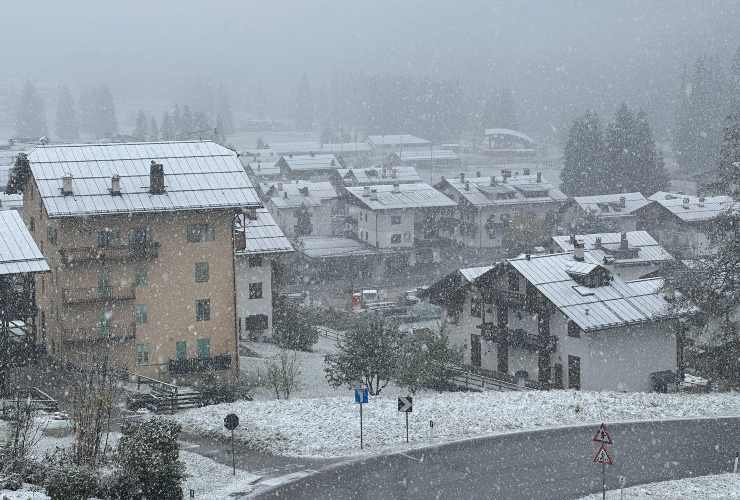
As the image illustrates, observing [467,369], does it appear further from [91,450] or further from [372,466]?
[91,450]

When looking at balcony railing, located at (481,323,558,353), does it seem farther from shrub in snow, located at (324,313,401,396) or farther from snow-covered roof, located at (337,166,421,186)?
snow-covered roof, located at (337,166,421,186)

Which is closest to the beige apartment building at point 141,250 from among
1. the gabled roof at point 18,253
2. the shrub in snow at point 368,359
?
the gabled roof at point 18,253

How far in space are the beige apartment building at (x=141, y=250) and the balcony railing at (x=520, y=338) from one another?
12.2m

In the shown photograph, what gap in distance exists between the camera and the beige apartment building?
1784 inches

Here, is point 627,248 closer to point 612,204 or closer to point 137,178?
point 612,204

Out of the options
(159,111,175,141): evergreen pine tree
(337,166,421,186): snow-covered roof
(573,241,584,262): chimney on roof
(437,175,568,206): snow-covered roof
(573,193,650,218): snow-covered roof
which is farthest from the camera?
(159,111,175,141): evergreen pine tree

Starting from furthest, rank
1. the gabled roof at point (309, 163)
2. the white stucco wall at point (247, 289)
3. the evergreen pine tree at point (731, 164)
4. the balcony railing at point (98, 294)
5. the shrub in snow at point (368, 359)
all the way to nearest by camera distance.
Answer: the gabled roof at point (309, 163) → the white stucco wall at point (247, 289) → the balcony railing at point (98, 294) → the shrub in snow at point (368, 359) → the evergreen pine tree at point (731, 164)

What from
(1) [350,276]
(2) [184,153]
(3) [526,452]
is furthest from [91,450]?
(1) [350,276]

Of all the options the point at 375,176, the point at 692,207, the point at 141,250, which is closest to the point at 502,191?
the point at 692,207

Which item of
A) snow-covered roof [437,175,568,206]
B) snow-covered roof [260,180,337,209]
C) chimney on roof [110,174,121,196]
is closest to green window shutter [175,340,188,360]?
chimney on roof [110,174,121,196]

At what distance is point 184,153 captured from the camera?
161 ft

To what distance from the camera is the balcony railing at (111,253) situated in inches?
1769

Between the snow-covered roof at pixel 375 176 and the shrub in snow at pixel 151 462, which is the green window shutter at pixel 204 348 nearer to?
the shrub in snow at pixel 151 462

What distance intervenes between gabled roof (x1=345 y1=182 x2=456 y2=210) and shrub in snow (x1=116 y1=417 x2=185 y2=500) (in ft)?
224
